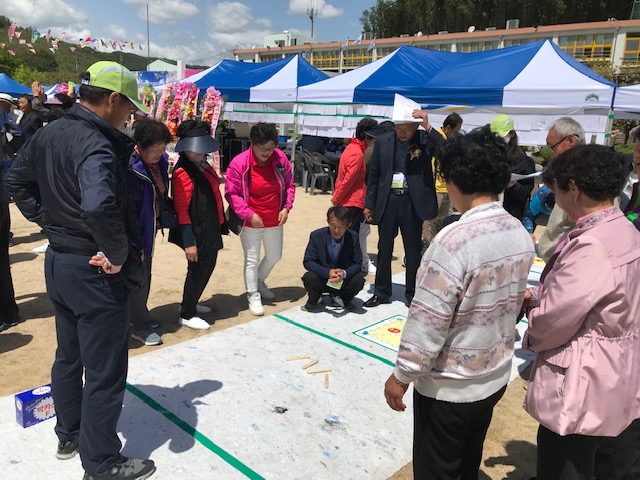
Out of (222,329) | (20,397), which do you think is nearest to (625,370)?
(20,397)

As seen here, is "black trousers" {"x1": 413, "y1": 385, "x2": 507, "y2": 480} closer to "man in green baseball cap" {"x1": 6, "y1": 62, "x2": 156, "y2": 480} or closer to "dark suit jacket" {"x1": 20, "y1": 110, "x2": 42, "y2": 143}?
"man in green baseball cap" {"x1": 6, "y1": 62, "x2": 156, "y2": 480}

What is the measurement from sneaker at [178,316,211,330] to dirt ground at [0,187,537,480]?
1.8 inches

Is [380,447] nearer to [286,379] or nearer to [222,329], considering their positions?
[286,379]

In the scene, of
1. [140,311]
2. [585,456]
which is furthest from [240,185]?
[585,456]

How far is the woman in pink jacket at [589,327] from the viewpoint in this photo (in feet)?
5.45

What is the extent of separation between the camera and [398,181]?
184 inches

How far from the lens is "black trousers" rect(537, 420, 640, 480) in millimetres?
1785

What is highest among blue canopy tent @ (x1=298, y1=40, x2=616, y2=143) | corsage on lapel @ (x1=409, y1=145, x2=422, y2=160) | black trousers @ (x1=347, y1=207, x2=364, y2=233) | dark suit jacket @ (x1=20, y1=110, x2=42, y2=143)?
blue canopy tent @ (x1=298, y1=40, x2=616, y2=143)

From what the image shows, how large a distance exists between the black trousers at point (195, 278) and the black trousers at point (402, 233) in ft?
5.45

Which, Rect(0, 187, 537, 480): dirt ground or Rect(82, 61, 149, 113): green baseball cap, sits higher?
Rect(82, 61, 149, 113): green baseball cap

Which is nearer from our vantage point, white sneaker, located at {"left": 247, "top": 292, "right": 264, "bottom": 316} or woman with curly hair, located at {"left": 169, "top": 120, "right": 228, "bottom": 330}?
woman with curly hair, located at {"left": 169, "top": 120, "right": 228, "bottom": 330}

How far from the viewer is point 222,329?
173 inches

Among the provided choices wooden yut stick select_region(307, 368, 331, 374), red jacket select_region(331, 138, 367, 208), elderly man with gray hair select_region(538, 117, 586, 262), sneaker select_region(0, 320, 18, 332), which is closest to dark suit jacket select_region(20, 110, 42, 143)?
sneaker select_region(0, 320, 18, 332)

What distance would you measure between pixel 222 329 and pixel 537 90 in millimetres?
6591
